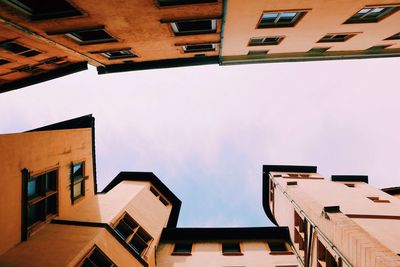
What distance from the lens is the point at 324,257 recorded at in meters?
13.0

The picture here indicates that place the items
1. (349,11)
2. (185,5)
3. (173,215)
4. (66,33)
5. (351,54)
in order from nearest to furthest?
(185,5), (349,11), (66,33), (351,54), (173,215)

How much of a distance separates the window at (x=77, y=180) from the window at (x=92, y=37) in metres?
6.21

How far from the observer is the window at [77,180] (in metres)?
13.4

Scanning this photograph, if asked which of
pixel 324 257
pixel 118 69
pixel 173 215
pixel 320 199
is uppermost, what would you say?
pixel 118 69

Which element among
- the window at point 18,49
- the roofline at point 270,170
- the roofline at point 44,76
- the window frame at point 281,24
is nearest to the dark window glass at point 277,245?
the roofline at point 270,170

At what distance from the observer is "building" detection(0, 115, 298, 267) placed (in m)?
9.27

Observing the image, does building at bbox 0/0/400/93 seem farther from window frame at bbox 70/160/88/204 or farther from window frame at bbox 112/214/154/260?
window frame at bbox 112/214/154/260

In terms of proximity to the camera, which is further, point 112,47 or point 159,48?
point 159,48

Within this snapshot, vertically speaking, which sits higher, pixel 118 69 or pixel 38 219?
pixel 118 69

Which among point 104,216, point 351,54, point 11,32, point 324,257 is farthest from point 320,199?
point 11,32

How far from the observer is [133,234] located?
14.2 metres

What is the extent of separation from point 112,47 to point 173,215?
15649mm

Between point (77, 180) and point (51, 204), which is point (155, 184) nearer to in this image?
point (77, 180)

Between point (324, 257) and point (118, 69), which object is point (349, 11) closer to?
point (324, 257)
